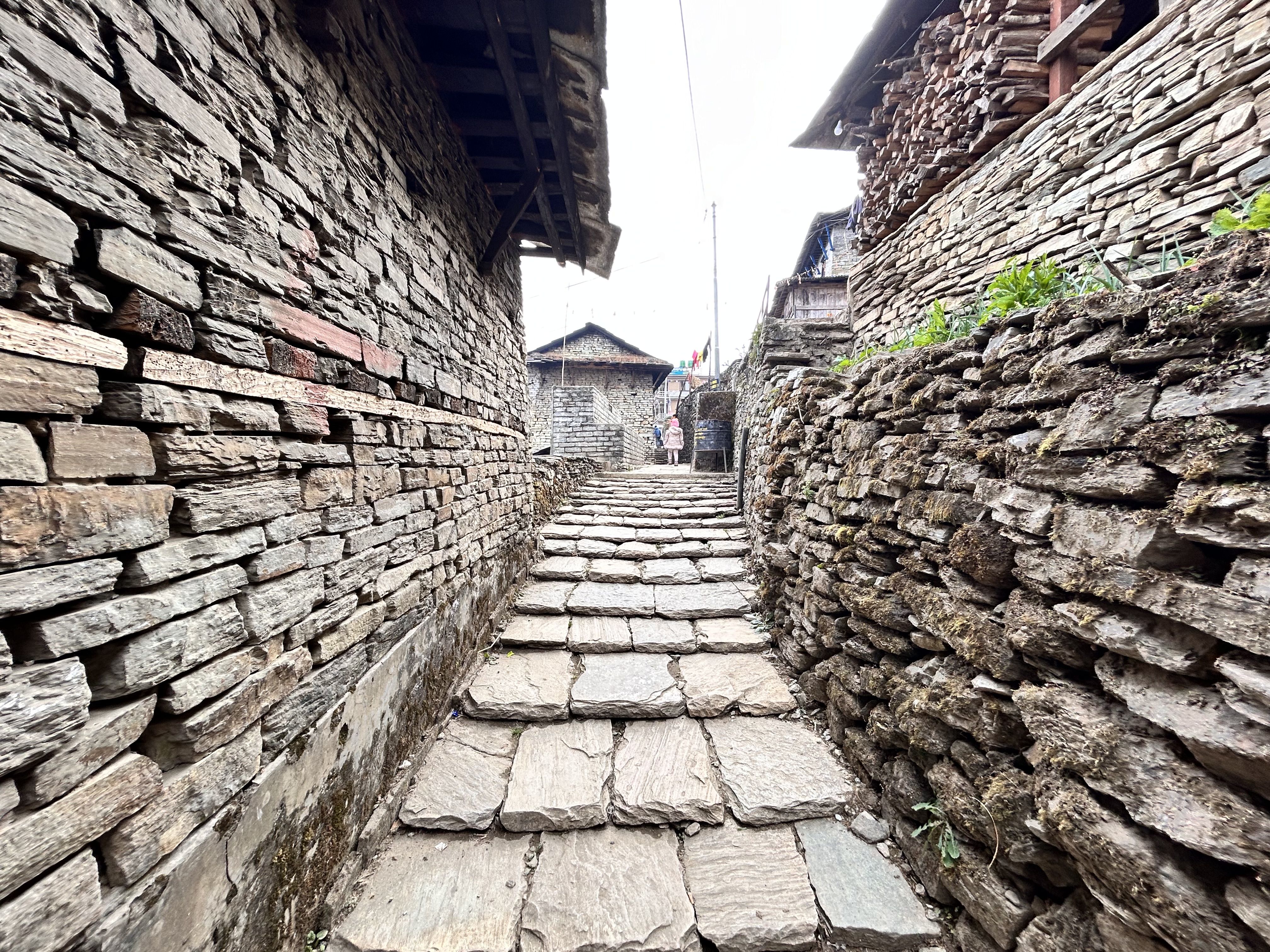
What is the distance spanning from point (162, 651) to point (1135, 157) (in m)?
5.24

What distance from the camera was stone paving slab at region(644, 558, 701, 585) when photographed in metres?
4.20

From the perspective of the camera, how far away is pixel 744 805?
204 centimetres

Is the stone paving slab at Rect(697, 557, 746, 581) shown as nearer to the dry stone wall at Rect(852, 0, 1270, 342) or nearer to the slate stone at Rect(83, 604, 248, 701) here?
the dry stone wall at Rect(852, 0, 1270, 342)

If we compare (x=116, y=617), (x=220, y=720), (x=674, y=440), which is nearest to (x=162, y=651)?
(x=116, y=617)

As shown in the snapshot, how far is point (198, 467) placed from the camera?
1.19 metres

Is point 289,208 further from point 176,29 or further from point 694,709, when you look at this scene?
point 694,709

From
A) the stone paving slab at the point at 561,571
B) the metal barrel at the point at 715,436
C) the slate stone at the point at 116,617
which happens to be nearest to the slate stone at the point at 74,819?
the slate stone at the point at 116,617

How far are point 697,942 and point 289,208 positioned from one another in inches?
116

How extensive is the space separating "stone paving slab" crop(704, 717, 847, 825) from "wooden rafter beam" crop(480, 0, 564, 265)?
3.52 metres

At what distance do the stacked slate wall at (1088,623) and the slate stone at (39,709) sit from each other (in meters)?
2.33

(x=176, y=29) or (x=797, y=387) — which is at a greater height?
(x=176, y=29)

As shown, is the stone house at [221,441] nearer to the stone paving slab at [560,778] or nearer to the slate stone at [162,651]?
the slate stone at [162,651]

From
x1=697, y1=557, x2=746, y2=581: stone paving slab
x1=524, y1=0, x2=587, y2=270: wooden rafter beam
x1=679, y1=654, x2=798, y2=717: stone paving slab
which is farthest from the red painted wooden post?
x1=679, y1=654, x2=798, y2=717: stone paving slab

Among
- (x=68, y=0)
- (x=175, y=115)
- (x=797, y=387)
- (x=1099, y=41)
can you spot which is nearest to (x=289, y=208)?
(x=175, y=115)
